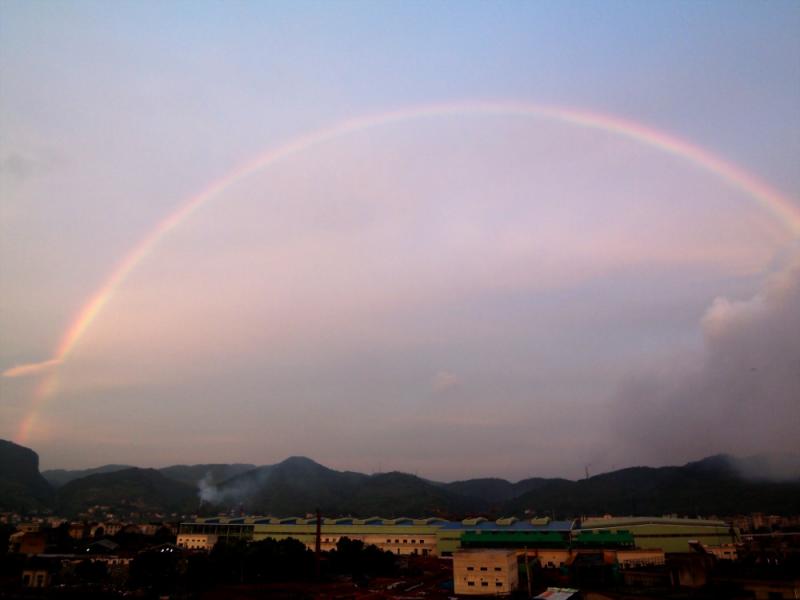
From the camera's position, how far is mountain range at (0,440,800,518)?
366 feet

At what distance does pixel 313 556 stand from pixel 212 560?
6170mm

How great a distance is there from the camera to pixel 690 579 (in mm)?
24406

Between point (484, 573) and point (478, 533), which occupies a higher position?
point (478, 533)

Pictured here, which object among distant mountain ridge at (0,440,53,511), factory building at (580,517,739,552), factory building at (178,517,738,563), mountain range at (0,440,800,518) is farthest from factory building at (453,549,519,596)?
distant mountain ridge at (0,440,53,511)

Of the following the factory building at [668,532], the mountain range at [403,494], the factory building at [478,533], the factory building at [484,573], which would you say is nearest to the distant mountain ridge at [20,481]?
the mountain range at [403,494]

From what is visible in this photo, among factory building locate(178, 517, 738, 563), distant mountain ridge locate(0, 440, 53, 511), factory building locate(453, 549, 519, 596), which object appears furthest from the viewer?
distant mountain ridge locate(0, 440, 53, 511)

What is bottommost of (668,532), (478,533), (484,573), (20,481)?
(484,573)

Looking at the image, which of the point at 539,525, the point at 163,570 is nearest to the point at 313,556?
the point at 163,570

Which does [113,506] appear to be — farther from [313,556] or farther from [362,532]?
[313,556]

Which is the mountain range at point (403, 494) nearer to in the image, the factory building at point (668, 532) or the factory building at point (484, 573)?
the factory building at point (668, 532)

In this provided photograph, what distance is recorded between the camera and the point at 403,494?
14700cm

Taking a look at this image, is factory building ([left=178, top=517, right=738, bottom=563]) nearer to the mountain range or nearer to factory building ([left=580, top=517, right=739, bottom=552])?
factory building ([left=580, top=517, right=739, bottom=552])

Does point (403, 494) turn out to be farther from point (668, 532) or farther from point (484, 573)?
point (484, 573)

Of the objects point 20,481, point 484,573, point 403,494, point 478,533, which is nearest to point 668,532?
point 478,533
